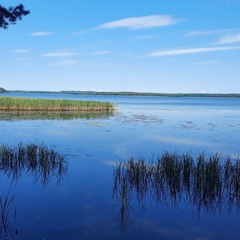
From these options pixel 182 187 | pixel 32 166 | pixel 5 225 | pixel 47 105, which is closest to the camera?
pixel 5 225

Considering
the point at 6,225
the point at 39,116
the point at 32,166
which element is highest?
the point at 39,116

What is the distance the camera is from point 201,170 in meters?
9.41

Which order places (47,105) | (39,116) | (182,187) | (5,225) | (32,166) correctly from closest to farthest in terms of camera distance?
(5,225) → (182,187) → (32,166) → (39,116) → (47,105)

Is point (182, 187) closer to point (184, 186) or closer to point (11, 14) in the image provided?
point (184, 186)

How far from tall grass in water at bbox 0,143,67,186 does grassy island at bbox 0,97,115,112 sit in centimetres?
3051

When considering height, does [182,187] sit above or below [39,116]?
below

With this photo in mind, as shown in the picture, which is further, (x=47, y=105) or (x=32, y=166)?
(x=47, y=105)

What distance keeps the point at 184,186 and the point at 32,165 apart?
5.55m

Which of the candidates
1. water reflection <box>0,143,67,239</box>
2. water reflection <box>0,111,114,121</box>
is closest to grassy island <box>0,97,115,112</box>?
water reflection <box>0,111,114,121</box>

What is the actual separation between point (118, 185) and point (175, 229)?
10.4 ft

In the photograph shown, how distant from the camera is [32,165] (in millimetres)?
11406

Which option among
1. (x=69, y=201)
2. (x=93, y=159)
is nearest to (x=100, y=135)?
(x=93, y=159)

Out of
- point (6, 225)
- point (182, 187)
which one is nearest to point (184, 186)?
point (182, 187)

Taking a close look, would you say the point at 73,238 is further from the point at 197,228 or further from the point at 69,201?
the point at 197,228
